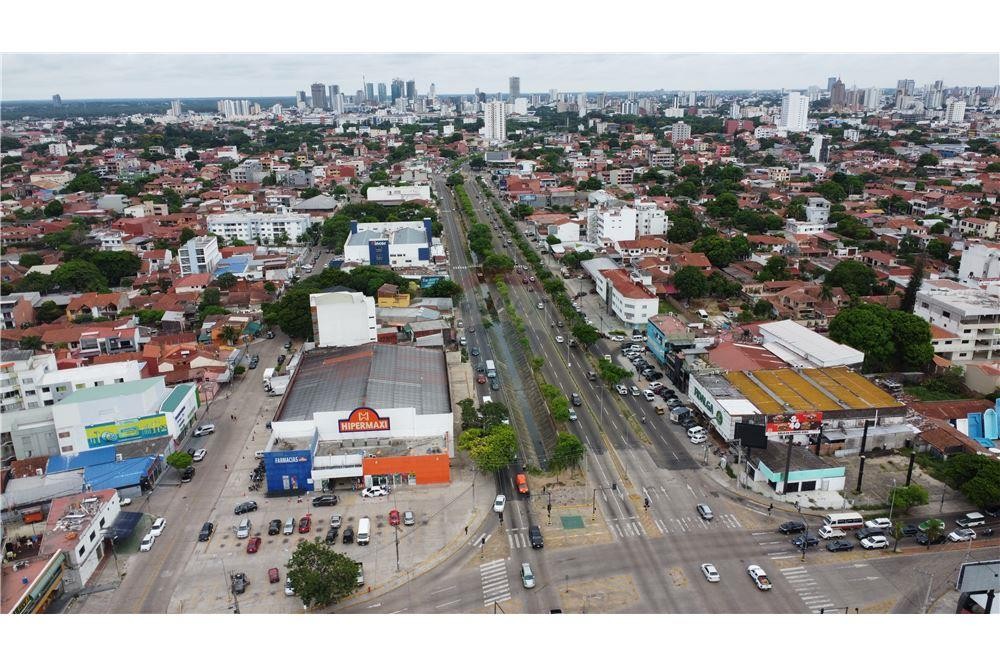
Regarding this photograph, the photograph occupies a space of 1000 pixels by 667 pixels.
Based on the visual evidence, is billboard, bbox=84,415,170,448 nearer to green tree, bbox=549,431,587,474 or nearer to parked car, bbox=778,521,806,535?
green tree, bbox=549,431,587,474

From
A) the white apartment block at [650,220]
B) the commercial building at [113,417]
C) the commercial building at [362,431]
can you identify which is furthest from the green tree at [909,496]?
Result: the white apartment block at [650,220]

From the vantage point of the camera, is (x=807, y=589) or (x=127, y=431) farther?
(x=127, y=431)

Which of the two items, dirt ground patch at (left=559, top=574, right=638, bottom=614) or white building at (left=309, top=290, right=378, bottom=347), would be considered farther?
white building at (left=309, top=290, right=378, bottom=347)

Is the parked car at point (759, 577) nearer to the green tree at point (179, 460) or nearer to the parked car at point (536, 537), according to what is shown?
the parked car at point (536, 537)

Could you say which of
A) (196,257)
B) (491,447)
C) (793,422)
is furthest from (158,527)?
(196,257)

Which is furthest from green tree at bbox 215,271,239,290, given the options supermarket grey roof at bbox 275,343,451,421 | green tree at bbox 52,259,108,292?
supermarket grey roof at bbox 275,343,451,421

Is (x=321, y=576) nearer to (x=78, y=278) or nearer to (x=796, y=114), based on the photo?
(x=78, y=278)
